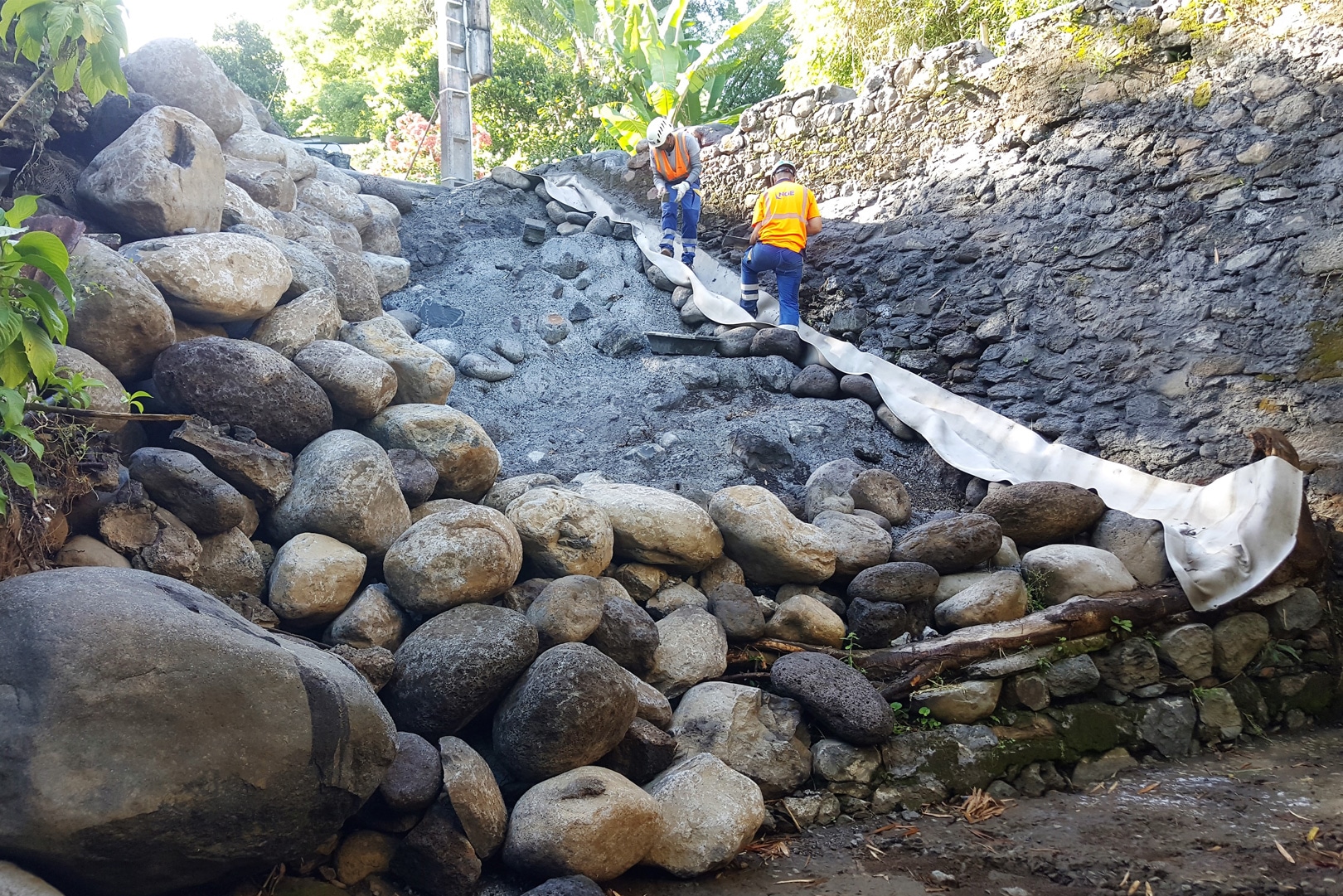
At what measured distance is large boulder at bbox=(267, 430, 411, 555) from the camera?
11.4ft

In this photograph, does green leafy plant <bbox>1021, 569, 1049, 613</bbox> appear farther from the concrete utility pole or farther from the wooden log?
the concrete utility pole

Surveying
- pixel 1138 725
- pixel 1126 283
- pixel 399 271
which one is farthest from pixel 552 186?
pixel 1138 725

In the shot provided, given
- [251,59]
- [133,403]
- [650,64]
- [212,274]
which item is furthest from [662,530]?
[251,59]

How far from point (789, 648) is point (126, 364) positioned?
9.69 ft

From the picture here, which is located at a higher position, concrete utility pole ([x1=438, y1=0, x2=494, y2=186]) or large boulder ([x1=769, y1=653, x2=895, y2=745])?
concrete utility pole ([x1=438, y1=0, x2=494, y2=186])

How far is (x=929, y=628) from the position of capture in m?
4.06

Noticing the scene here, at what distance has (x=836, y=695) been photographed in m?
3.47

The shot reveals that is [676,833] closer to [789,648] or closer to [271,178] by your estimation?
[789,648]

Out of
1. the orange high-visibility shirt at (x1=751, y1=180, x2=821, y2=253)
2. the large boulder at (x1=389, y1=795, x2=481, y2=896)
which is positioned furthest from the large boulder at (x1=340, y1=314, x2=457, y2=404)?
the orange high-visibility shirt at (x1=751, y1=180, x2=821, y2=253)

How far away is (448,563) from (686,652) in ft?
3.40

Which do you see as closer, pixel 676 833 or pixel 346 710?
pixel 346 710

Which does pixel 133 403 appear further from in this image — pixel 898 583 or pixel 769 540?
pixel 898 583

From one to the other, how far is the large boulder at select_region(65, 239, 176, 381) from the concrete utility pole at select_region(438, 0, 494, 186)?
7.11 metres

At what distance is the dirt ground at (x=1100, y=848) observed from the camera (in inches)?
110
